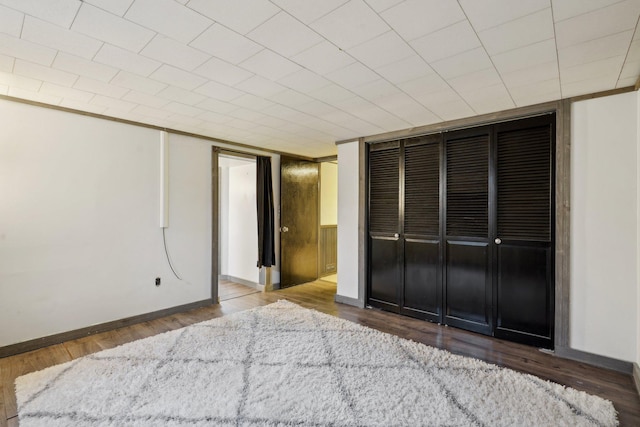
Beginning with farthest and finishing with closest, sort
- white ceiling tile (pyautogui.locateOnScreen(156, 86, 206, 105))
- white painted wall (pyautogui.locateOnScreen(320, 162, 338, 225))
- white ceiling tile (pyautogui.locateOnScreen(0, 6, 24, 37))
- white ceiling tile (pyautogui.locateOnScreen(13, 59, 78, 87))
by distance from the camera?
white painted wall (pyautogui.locateOnScreen(320, 162, 338, 225)) < white ceiling tile (pyautogui.locateOnScreen(156, 86, 206, 105)) < white ceiling tile (pyautogui.locateOnScreen(13, 59, 78, 87)) < white ceiling tile (pyautogui.locateOnScreen(0, 6, 24, 37))

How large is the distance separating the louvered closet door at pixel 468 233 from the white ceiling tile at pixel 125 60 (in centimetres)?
312

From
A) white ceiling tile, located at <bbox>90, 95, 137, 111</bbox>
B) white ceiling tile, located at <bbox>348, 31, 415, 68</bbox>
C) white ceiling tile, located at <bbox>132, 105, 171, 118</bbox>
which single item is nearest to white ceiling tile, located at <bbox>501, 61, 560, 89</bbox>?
white ceiling tile, located at <bbox>348, 31, 415, 68</bbox>

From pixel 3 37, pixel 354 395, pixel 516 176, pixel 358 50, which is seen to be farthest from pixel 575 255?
pixel 3 37

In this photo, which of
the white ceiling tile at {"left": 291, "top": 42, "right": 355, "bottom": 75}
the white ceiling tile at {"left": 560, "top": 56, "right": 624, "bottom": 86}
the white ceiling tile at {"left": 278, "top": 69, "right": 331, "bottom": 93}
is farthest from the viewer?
the white ceiling tile at {"left": 278, "top": 69, "right": 331, "bottom": 93}

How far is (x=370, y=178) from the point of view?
14.8ft

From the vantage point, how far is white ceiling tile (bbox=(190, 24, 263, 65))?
1.91 m

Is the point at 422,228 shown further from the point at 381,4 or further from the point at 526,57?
the point at 381,4

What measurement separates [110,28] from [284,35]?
1.02 meters

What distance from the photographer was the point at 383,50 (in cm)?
209

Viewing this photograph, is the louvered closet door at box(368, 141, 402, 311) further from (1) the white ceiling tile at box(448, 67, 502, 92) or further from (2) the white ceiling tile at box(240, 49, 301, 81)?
(2) the white ceiling tile at box(240, 49, 301, 81)

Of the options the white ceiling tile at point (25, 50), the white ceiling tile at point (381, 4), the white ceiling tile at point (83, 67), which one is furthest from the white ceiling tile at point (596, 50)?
the white ceiling tile at point (25, 50)

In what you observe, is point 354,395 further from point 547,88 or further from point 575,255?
point 547,88

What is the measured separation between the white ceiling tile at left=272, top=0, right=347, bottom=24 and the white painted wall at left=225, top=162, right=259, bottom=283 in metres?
4.01

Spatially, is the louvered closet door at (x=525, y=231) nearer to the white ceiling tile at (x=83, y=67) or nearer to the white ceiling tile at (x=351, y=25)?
the white ceiling tile at (x=351, y=25)
